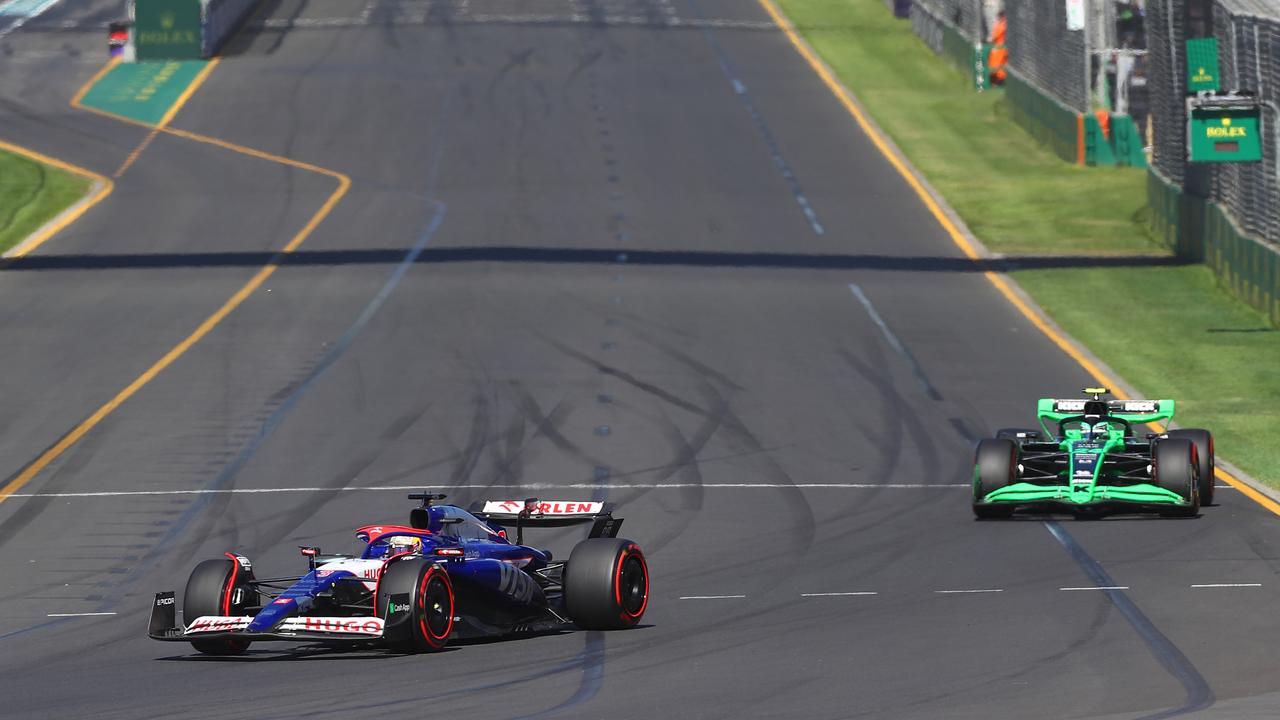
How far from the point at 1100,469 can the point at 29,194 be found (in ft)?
97.8

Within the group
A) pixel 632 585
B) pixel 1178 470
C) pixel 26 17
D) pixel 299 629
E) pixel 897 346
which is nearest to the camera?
pixel 299 629

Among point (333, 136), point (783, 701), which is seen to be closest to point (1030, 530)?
point (783, 701)

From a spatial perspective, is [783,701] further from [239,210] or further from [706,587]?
[239,210]

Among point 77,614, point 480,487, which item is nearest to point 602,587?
point 77,614

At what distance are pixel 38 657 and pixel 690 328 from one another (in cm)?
1820

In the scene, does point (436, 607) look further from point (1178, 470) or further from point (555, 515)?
point (1178, 470)

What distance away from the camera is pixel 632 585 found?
14.6 metres

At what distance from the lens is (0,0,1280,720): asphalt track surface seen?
12.8 meters

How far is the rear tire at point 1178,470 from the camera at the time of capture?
18.9 m

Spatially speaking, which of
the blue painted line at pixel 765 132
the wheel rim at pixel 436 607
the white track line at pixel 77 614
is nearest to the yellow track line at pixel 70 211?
the blue painted line at pixel 765 132

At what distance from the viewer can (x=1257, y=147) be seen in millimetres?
29688

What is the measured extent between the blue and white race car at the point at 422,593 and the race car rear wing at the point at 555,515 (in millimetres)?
19

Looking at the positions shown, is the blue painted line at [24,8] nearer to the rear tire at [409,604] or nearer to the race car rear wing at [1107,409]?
Answer: the race car rear wing at [1107,409]

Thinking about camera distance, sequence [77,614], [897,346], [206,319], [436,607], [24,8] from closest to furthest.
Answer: [436,607], [77,614], [897,346], [206,319], [24,8]
